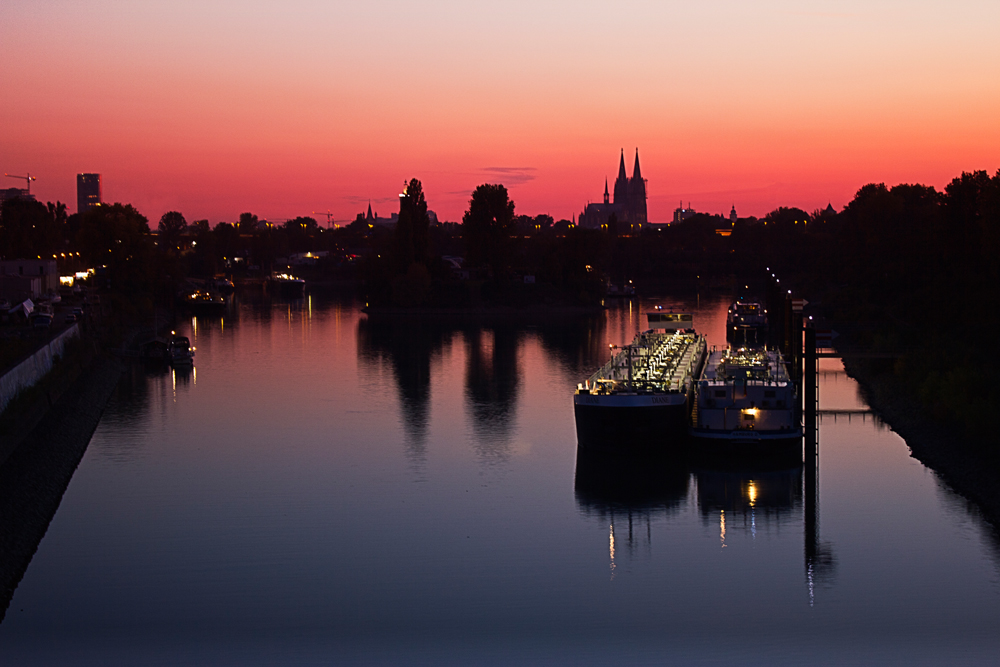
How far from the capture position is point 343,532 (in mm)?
19656

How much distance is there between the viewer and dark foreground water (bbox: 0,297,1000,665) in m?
14.6

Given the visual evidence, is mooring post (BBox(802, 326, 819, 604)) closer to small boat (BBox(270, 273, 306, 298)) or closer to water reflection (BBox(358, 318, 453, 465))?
water reflection (BBox(358, 318, 453, 465))

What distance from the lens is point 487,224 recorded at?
85.4 meters

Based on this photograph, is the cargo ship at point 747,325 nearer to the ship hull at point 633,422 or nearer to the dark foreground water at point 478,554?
the dark foreground water at point 478,554

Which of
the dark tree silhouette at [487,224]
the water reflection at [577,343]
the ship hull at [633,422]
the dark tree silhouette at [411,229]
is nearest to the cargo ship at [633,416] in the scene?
the ship hull at [633,422]

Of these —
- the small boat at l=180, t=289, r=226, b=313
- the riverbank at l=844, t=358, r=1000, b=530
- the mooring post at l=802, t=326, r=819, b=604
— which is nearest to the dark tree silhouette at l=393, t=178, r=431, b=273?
the small boat at l=180, t=289, r=226, b=313

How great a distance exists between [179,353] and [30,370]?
16917 millimetres

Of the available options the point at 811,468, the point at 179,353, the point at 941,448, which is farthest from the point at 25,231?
the point at 941,448

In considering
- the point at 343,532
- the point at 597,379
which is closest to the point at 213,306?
the point at 597,379

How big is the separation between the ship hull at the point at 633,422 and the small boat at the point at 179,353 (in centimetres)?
2535

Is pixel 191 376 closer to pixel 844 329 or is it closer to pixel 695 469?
pixel 695 469

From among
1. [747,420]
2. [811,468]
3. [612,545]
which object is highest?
[747,420]

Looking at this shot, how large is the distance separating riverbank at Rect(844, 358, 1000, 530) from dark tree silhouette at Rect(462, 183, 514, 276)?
52068mm

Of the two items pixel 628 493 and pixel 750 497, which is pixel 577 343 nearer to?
pixel 628 493
